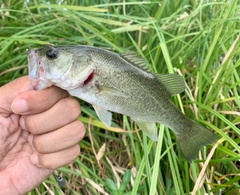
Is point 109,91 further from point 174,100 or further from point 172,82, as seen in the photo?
point 174,100

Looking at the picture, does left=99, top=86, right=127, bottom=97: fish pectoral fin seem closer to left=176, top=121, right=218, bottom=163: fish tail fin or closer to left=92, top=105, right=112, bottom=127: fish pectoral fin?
left=92, top=105, right=112, bottom=127: fish pectoral fin

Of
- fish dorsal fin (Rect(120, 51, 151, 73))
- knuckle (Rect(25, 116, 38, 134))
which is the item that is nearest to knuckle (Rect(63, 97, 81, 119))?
knuckle (Rect(25, 116, 38, 134))

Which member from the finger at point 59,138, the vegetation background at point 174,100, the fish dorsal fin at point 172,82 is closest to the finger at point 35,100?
the finger at point 59,138

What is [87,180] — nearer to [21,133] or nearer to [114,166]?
[114,166]

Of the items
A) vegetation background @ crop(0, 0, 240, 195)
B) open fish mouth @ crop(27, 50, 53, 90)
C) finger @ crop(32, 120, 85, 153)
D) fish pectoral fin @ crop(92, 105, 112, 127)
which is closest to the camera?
open fish mouth @ crop(27, 50, 53, 90)

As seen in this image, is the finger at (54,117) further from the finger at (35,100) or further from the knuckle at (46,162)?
the knuckle at (46,162)
